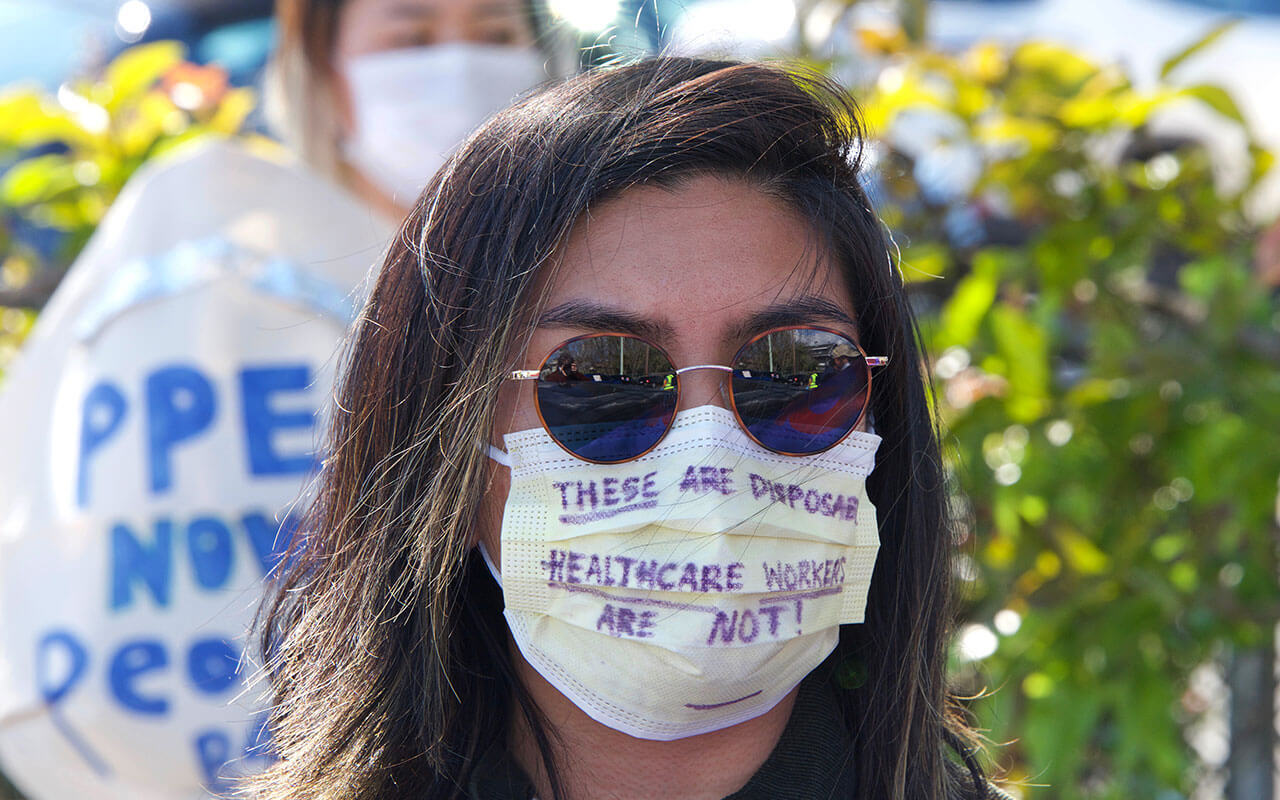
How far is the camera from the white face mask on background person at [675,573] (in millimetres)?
1337

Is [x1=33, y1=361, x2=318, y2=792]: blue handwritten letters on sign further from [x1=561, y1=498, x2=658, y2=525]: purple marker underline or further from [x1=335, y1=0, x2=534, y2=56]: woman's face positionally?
[x1=335, y1=0, x2=534, y2=56]: woman's face

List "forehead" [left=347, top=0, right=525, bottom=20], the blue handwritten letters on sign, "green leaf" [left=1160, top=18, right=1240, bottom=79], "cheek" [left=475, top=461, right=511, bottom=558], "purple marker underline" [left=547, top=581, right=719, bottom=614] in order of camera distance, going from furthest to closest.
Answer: "forehead" [left=347, top=0, right=525, bottom=20], "green leaf" [left=1160, top=18, right=1240, bottom=79], the blue handwritten letters on sign, "cheek" [left=475, top=461, right=511, bottom=558], "purple marker underline" [left=547, top=581, right=719, bottom=614]

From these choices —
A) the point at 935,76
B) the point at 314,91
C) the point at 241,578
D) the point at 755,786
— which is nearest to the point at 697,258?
the point at 755,786

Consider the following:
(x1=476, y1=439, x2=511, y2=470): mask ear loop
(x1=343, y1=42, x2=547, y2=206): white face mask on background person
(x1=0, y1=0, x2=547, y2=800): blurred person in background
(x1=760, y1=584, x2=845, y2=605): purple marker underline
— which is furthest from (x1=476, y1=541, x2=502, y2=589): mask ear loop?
(x1=343, y1=42, x2=547, y2=206): white face mask on background person

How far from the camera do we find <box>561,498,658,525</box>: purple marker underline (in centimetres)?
136

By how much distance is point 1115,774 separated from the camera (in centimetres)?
267

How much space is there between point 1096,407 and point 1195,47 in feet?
2.29

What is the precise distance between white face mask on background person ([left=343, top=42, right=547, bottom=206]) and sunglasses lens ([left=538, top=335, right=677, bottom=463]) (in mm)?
1538

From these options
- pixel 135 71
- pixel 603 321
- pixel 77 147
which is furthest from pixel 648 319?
pixel 77 147

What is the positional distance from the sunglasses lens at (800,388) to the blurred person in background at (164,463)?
80 cm

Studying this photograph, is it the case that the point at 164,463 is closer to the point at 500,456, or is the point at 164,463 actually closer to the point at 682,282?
the point at 500,456

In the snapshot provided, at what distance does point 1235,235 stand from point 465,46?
1.76m

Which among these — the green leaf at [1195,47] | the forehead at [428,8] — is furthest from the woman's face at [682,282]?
the forehead at [428,8]

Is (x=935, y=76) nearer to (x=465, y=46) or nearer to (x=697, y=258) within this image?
(x=465, y=46)
